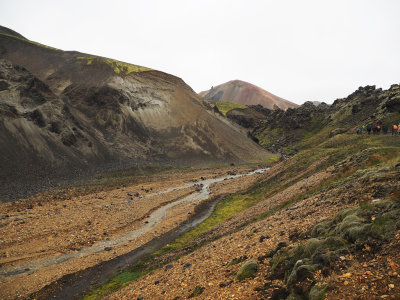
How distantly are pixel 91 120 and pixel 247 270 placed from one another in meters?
82.9

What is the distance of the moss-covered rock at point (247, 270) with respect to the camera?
40.5ft

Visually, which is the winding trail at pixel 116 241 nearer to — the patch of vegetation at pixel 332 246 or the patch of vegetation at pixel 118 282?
the patch of vegetation at pixel 118 282

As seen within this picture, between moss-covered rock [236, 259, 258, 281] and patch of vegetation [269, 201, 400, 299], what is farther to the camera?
moss-covered rock [236, 259, 258, 281]

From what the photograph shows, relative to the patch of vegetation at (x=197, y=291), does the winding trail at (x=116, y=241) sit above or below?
below

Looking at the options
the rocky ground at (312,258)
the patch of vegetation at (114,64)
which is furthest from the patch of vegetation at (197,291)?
the patch of vegetation at (114,64)

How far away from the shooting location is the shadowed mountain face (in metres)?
55.9

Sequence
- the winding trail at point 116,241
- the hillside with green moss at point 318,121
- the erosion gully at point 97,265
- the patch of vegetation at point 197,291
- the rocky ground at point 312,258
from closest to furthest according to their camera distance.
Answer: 1. the rocky ground at point 312,258
2. the patch of vegetation at point 197,291
3. the erosion gully at point 97,265
4. the winding trail at point 116,241
5. the hillside with green moss at point 318,121

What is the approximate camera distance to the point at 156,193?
5403cm

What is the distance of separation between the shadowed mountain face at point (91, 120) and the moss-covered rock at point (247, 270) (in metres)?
44.4

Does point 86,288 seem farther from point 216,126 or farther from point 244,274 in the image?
point 216,126

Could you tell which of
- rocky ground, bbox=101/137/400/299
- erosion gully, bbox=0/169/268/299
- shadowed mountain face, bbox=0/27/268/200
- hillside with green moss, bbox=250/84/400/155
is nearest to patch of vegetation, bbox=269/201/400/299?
rocky ground, bbox=101/137/400/299

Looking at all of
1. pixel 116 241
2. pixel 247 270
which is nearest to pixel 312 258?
pixel 247 270

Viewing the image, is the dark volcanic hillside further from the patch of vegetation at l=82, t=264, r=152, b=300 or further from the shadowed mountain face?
the patch of vegetation at l=82, t=264, r=152, b=300

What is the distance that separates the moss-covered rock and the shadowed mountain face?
146 ft
